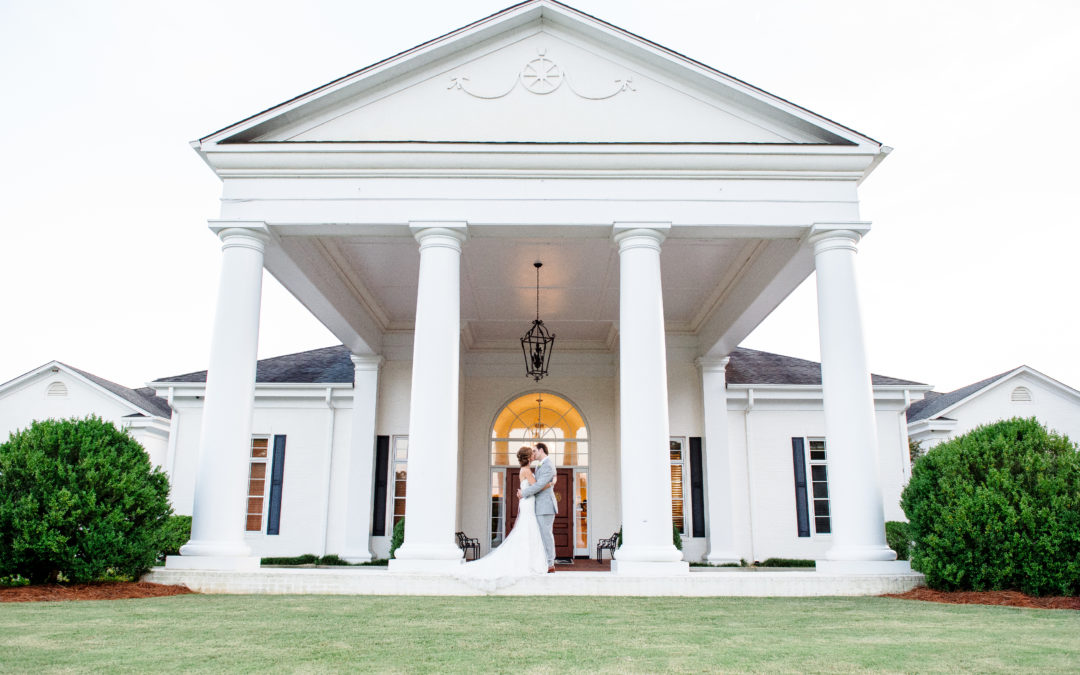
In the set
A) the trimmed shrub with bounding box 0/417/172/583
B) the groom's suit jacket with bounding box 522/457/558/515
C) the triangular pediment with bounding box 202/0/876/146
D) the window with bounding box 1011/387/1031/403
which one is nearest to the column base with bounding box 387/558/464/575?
the groom's suit jacket with bounding box 522/457/558/515

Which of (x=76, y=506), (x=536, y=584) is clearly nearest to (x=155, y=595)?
(x=76, y=506)

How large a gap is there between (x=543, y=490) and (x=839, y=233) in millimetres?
5266

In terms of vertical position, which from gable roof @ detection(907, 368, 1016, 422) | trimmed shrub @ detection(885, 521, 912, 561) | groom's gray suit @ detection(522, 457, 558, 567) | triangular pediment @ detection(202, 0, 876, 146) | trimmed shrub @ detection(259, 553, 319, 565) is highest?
triangular pediment @ detection(202, 0, 876, 146)

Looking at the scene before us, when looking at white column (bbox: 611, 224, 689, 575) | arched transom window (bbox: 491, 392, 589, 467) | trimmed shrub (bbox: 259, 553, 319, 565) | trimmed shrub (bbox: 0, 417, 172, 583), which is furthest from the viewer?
arched transom window (bbox: 491, 392, 589, 467)

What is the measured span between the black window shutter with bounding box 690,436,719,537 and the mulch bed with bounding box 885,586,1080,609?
8928mm

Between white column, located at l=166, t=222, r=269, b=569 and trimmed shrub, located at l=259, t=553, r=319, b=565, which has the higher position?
white column, located at l=166, t=222, r=269, b=569

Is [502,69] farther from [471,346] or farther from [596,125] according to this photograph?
[471,346]

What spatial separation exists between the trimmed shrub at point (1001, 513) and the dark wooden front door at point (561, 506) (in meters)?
10.3

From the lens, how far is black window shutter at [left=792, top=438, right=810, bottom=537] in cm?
1755

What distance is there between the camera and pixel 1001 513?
8055mm

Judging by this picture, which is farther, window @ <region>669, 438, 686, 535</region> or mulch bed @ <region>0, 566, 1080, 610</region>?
window @ <region>669, 438, 686, 535</region>

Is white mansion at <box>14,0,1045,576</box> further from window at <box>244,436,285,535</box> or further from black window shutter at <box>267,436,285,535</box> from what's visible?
window at <box>244,436,285,535</box>

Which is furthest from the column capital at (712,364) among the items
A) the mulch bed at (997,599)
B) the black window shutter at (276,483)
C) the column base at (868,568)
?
the black window shutter at (276,483)

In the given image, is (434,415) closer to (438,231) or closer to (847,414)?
(438,231)
